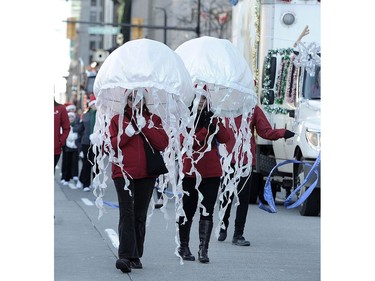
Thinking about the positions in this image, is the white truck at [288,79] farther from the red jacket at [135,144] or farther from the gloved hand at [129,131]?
the gloved hand at [129,131]

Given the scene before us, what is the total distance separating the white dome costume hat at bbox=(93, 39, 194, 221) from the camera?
1059 cm

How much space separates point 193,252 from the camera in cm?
1275

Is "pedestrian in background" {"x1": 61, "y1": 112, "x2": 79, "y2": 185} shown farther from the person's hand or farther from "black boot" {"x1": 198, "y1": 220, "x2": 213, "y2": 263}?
the person's hand

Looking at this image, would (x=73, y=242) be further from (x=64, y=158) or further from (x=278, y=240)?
(x=64, y=158)

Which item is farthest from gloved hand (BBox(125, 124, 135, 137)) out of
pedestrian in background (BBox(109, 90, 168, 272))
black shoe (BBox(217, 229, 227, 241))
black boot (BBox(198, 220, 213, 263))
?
black shoe (BBox(217, 229, 227, 241))

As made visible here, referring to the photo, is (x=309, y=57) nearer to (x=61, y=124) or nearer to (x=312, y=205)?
(x=312, y=205)

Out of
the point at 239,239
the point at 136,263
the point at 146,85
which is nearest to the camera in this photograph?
the point at 146,85

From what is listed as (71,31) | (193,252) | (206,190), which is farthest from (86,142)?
(71,31)

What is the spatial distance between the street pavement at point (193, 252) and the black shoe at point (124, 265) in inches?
2.4

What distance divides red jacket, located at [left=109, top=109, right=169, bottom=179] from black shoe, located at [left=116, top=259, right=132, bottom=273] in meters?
0.72

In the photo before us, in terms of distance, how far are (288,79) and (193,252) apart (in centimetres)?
670

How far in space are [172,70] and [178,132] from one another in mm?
595

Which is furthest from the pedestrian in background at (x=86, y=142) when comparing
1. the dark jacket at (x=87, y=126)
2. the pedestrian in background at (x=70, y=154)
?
the pedestrian in background at (x=70, y=154)
